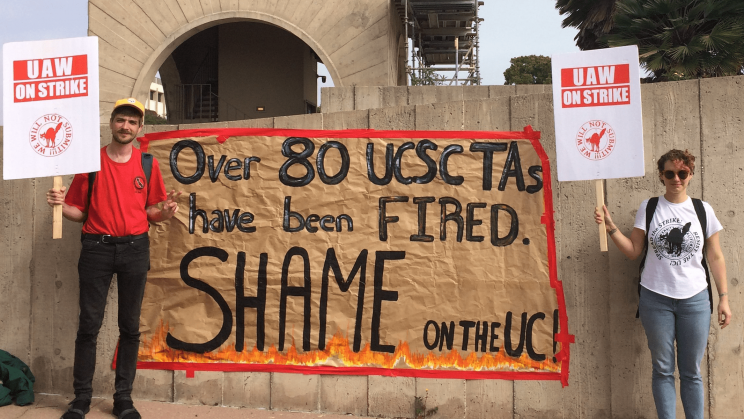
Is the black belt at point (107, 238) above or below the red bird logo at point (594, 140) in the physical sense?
below

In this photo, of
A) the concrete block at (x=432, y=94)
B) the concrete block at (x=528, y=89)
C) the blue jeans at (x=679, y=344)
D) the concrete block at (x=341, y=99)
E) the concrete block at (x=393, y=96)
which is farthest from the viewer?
the concrete block at (x=528, y=89)

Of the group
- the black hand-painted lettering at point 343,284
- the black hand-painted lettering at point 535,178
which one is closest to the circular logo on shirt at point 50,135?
the black hand-painted lettering at point 343,284

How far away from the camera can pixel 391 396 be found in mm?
4090

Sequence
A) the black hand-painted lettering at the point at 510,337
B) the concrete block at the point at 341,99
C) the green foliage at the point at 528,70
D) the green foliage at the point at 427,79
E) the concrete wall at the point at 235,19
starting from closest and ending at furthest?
the black hand-painted lettering at the point at 510,337 → the concrete block at the point at 341,99 → the concrete wall at the point at 235,19 → the green foliage at the point at 427,79 → the green foliage at the point at 528,70

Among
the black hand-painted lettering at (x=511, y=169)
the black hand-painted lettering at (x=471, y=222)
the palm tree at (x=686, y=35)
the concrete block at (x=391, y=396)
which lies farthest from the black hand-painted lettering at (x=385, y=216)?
the palm tree at (x=686, y=35)

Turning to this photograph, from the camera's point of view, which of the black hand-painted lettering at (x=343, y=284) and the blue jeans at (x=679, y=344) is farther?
the black hand-painted lettering at (x=343, y=284)

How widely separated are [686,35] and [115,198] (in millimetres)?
13346

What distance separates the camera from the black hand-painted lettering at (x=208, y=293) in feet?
13.7

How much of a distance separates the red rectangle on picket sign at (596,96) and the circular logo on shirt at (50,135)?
2.98 m

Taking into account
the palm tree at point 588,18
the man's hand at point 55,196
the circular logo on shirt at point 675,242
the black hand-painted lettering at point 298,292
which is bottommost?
the black hand-painted lettering at point 298,292

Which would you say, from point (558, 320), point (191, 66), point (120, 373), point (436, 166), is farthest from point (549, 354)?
point (191, 66)

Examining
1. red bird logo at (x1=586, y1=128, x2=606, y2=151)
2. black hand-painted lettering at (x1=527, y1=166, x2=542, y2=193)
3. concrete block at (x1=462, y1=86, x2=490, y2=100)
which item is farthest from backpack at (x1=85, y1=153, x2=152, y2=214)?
concrete block at (x1=462, y1=86, x2=490, y2=100)

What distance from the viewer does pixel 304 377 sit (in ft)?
13.6

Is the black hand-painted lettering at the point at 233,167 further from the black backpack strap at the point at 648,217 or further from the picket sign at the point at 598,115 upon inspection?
the black backpack strap at the point at 648,217
